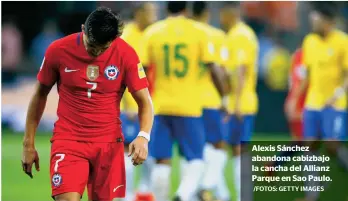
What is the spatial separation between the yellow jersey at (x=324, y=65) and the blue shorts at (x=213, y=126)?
1.23 metres

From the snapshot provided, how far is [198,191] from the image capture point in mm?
11742

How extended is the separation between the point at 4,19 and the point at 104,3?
7.77 meters

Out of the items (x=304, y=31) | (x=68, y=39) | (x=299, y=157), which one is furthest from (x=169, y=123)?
(x=304, y=31)

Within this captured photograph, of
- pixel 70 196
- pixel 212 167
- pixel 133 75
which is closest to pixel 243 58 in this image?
pixel 212 167

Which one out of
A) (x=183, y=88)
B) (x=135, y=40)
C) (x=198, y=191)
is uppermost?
(x=135, y=40)

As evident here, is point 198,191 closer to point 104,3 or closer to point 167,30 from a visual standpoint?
point 167,30

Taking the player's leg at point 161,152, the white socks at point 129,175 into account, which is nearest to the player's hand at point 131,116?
the white socks at point 129,175

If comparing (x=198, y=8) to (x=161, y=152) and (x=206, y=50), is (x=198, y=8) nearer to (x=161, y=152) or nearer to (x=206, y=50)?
(x=206, y=50)

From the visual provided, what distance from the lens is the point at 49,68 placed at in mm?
7207

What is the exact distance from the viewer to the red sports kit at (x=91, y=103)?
282 inches

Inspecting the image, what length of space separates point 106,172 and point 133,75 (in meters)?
0.77

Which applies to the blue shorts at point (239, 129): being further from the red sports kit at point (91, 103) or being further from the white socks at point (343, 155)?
the red sports kit at point (91, 103)

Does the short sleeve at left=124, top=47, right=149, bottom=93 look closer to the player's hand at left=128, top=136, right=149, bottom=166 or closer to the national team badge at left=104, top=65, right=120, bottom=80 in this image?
the national team badge at left=104, top=65, right=120, bottom=80

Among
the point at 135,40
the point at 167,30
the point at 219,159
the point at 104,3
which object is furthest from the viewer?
the point at 104,3
